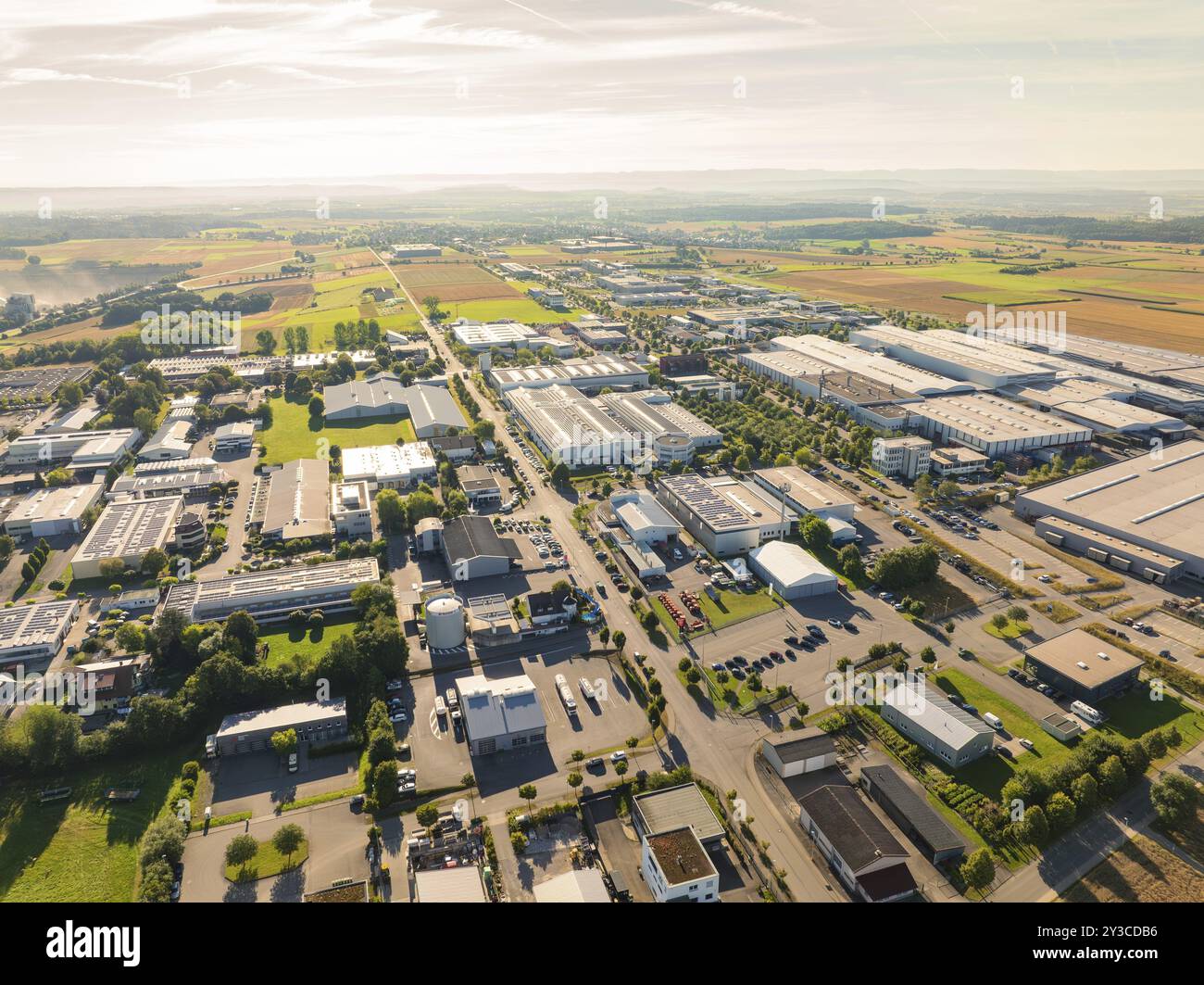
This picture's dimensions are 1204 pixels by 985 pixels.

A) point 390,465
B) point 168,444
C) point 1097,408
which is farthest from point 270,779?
point 1097,408

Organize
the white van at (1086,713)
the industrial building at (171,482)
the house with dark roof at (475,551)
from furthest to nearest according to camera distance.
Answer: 1. the industrial building at (171,482)
2. the house with dark roof at (475,551)
3. the white van at (1086,713)

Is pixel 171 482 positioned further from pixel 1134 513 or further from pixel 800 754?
pixel 1134 513

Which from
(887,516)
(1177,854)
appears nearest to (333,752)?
(1177,854)

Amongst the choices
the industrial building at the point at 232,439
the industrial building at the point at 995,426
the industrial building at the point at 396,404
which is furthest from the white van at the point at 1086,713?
the industrial building at the point at 232,439

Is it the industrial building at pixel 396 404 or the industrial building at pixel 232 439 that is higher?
the industrial building at pixel 396 404

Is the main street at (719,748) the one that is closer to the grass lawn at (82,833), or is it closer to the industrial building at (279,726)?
the industrial building at (279,726)

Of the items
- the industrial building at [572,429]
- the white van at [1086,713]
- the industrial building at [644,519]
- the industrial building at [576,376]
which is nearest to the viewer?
the white van at [1086,713]

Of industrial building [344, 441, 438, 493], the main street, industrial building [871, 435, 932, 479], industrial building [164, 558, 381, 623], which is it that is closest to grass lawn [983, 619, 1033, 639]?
the main street

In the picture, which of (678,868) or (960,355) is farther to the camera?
(960,355)
